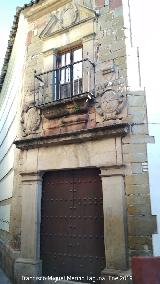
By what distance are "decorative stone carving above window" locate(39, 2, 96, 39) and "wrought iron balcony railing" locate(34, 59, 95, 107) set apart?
1043mm

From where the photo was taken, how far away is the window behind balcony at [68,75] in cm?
668

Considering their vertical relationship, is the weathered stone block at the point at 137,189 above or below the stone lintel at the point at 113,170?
below

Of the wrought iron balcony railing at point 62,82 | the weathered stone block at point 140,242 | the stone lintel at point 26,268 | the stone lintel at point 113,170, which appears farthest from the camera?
the wrought iron balcony railing at point 62,82

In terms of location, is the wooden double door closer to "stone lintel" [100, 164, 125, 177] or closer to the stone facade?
the stone facade

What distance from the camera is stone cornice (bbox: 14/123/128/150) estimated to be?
550cm

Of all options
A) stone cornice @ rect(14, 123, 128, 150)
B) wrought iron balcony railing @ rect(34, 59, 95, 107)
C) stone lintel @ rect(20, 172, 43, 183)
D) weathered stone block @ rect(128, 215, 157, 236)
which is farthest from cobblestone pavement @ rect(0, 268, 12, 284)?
wrought iron balcony railing @ rect(34, 59, 95, 107)

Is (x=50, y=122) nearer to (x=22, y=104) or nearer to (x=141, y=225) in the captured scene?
(x=22, y=104)

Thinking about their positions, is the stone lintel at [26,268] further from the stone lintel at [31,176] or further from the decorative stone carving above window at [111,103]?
the decorative stone carving above window at [111,103]

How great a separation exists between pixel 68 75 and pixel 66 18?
1.48 meters

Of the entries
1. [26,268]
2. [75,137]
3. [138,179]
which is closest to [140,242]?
[138,179]

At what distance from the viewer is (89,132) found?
582cm

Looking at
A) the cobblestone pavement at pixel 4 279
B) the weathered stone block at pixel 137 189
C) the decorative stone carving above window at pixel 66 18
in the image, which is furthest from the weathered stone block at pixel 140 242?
the decorative stone carving above window at pixel 66 18

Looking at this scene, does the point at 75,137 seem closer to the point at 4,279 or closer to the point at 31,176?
the point at 31,176

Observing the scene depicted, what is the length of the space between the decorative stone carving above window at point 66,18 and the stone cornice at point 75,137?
2.76 metres
